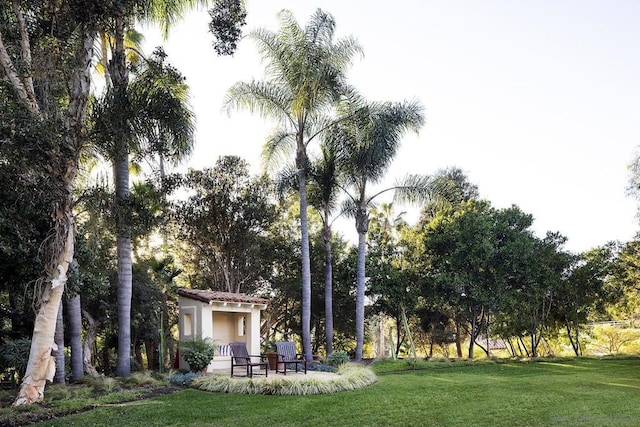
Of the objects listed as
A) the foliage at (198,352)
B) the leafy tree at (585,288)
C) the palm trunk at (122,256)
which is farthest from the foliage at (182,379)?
the leafy tree at (585,288)

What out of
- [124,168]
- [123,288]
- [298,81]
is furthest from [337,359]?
[298,81]

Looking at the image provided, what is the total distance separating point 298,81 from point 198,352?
9824 millimetres

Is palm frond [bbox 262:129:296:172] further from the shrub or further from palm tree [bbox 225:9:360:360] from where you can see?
the shrub

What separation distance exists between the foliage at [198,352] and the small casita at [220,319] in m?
0.65

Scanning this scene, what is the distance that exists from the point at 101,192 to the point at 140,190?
1432 millimetres

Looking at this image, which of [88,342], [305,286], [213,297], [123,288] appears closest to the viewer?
[123,288]

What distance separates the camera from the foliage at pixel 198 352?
535 inches

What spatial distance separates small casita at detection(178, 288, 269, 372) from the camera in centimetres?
1522

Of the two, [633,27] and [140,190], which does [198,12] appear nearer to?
[140,190]

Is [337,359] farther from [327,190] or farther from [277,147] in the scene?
[277,147]

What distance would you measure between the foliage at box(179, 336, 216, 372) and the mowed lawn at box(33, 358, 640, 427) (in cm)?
208

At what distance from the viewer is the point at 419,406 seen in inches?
364

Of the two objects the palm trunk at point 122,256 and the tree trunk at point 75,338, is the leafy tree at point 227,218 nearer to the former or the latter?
the palm trunk at point 122,256

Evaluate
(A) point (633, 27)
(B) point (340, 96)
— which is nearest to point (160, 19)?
(B) point (340, 96)
